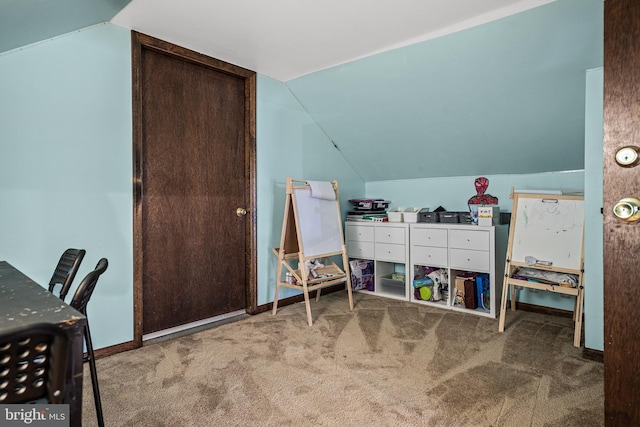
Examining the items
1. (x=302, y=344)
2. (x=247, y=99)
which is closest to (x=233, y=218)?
(x=247, y=99)

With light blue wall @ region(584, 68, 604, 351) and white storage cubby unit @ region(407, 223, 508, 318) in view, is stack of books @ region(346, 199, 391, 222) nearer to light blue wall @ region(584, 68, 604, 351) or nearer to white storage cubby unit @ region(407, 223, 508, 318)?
white storage cubby unit @ region(407, 223, 508, 318)

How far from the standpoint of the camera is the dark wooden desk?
73 centimetres

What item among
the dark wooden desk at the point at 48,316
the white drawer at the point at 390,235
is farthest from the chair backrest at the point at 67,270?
the white drawer at the point at 390,235

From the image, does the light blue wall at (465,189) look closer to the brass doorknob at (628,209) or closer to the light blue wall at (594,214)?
the light blue wall at (594,214)

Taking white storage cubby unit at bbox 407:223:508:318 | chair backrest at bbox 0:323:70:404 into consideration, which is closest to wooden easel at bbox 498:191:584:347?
white storage cubby unit at bbox 407:223:508:318

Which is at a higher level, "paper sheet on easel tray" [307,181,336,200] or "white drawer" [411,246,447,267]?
"paper sheet on easel tray" [307,181,336,200]

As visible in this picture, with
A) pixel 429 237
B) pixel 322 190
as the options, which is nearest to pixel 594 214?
pixel 429 237

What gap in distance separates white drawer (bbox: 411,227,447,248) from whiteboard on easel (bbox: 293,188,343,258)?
70cm

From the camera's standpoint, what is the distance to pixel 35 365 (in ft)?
2.24

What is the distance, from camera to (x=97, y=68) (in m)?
2.19

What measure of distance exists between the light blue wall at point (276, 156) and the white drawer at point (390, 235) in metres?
0.80

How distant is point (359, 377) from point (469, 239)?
1602 mm

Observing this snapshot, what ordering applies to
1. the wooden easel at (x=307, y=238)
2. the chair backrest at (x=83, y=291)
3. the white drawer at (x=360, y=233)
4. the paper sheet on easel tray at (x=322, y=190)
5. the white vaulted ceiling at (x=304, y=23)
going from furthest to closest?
1. the white drawer at (x=360, y=233)
2. the paper sheet on easel tray at (x=322, y=190)
3. the wooden easel at (x=307, y=238)
4. the white vaulted ceiling at (x=304, y=23)
5. the chair backrest at (x=83, y=291)

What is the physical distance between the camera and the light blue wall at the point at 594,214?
2.08 meters
